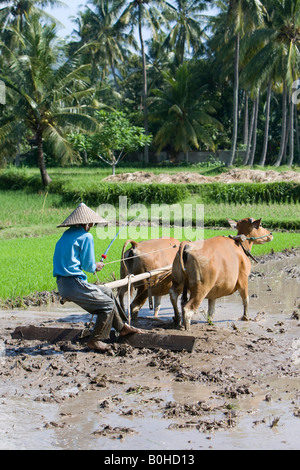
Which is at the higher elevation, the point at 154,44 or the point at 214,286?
the point at 154,44

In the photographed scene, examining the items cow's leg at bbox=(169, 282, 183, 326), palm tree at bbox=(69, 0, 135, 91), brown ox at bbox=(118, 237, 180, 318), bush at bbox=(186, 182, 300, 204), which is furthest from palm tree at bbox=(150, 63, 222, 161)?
cow's leg at bbox=(169, 282, 183, 326)

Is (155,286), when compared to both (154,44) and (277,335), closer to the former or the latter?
(277,335)

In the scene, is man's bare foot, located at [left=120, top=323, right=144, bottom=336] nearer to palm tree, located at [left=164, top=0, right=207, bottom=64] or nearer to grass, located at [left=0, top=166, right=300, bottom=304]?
grass, located at [left=0, top=166, right=300, bottom=304]

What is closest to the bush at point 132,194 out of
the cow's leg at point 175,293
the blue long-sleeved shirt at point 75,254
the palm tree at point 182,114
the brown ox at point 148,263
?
the palm tree at point 182,114

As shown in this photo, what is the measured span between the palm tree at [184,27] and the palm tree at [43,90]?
47.6 ft

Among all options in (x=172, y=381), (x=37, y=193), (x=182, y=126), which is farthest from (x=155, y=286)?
(x=182, y=126)

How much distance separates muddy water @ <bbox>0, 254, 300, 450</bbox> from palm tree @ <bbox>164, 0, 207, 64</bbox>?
3355 centimetres

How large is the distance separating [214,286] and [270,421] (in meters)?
2.50

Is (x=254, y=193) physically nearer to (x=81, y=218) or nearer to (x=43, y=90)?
(x=43, y=90)

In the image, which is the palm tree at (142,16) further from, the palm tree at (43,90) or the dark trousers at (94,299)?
the dark trousers at (94,299)

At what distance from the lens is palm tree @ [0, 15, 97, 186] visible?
23.7 meters

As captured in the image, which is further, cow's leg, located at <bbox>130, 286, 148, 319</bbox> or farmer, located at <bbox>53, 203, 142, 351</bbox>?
cow's leg, located at <bbox>130, 286, 148, 319</bbox>

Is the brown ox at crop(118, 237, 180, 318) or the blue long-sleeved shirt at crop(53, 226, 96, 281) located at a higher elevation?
the blue long-sleeved shirt at crop(53, 226, 96, 281)

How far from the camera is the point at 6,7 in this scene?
1328 inches
